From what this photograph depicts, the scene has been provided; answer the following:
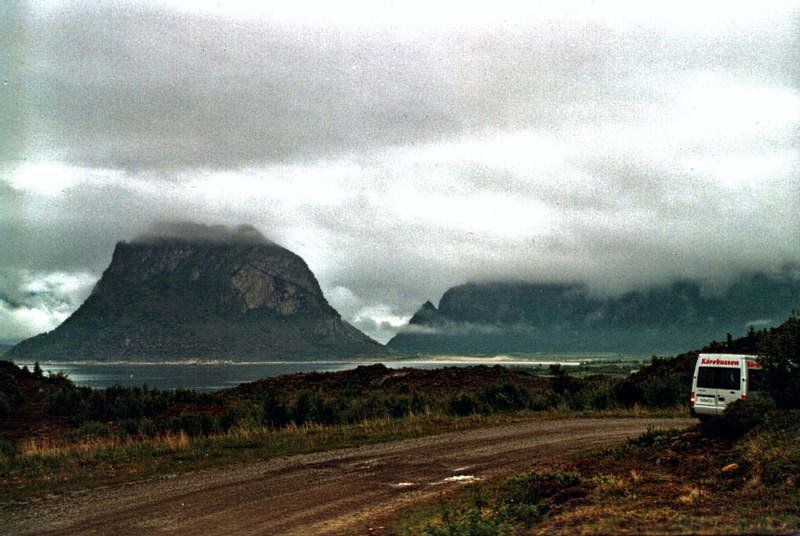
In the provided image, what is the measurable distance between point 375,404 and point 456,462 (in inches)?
583

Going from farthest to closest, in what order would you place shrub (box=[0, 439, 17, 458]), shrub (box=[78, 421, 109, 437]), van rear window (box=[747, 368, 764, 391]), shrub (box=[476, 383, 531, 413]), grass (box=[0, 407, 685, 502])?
shrub (box=[476, 383, 531, 413]) → shrub (box=[78, 421, 109, 437]) → van rear window (box=[747, 368, 764, 391]) → shrub (box=[0, 439, 17, 458]) → grass (box=[0, 407, 685, 502])

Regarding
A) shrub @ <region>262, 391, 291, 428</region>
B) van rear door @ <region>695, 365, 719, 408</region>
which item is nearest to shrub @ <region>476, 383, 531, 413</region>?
shrub @ <region>262, 391, 291, 428</region>

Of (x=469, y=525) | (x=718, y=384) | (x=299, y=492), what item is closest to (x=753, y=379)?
(x=718, y=384)

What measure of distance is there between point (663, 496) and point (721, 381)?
42.0ft

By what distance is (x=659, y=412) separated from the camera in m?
31.3

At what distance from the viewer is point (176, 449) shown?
72.4 feet

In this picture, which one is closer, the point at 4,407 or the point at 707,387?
the point at 707,387

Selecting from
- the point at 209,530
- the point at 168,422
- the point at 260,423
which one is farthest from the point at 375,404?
Result: the point at 209,530

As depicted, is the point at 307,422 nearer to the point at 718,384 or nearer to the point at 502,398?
the point at 502,398

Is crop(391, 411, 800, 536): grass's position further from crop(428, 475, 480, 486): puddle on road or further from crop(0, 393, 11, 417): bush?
crop(0, 393, 11, 417): bush

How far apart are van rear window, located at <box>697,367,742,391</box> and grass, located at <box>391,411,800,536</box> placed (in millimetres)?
5923

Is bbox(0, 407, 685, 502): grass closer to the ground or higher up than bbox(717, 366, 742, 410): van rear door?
closer to the ground

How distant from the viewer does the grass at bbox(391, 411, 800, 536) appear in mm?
9211

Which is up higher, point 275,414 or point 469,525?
point 469,525
